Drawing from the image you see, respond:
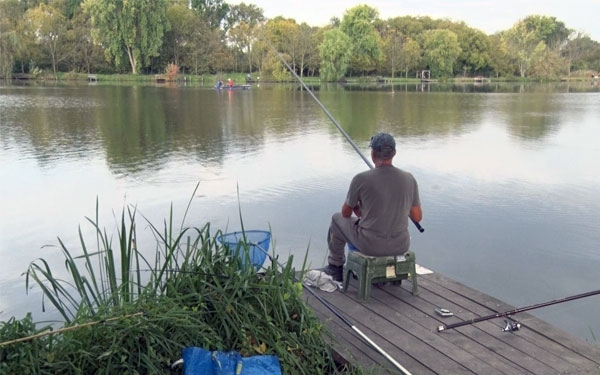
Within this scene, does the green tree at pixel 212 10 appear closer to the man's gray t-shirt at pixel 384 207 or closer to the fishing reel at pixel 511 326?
the man's gray t-shirt at pixel 384 207

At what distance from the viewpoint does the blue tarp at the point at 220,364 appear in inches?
84.6

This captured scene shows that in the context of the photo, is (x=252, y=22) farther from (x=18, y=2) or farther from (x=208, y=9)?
(x=18, y=2)

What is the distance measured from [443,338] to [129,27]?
4528cm

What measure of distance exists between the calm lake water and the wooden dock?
896 mm

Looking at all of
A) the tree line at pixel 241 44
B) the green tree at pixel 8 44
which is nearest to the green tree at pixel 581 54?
the tree line at pixel 241 44

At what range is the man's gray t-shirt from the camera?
303cm

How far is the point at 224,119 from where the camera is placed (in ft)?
51.9

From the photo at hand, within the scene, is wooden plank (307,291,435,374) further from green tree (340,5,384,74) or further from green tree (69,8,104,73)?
green tree (340,5,384,74)

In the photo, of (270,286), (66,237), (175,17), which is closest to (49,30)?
(175,17)

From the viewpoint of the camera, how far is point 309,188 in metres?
7.47

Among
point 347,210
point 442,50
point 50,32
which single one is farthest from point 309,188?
point 442,50

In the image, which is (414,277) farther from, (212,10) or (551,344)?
(212,10)

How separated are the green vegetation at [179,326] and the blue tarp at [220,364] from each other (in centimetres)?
11

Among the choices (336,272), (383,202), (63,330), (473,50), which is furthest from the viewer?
(473,50)
